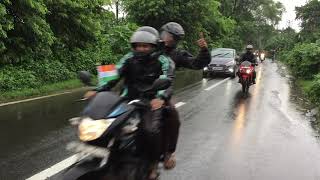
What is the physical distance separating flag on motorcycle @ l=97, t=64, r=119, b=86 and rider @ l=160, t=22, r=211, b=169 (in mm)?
735

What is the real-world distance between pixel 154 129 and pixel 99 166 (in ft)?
2.65

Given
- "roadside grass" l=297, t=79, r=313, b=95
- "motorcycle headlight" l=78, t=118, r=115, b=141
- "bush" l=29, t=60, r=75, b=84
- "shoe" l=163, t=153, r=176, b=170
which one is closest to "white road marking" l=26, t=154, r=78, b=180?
"shoe" l=163, t=153, r=176, b=170

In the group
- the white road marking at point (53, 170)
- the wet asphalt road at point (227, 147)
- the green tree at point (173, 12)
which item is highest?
the green tree at point (173, 12)

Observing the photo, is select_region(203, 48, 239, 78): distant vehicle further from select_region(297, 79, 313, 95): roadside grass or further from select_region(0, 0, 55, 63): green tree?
select_region(0, 0, 55, 63): green tree

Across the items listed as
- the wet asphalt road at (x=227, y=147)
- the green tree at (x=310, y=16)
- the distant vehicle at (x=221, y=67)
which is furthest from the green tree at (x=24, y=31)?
the green tree at (x=310, y=16)

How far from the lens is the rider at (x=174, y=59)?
18.2 ft

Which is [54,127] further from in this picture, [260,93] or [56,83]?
[260,93]

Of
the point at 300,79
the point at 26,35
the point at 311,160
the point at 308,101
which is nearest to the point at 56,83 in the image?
the point at 26,35

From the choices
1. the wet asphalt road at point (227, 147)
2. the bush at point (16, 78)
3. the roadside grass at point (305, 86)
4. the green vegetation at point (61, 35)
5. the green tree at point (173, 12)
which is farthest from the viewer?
the green tree at point (173, 12)

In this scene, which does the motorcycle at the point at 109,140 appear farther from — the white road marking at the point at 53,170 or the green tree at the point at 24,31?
the green tree at the point at 24,31

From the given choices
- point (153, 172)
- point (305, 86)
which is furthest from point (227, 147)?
point (305, 86)

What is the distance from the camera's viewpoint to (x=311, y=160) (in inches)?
304

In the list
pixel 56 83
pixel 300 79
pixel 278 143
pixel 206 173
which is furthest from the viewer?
pixel 300 79

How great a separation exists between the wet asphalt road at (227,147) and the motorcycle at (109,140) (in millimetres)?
1878
